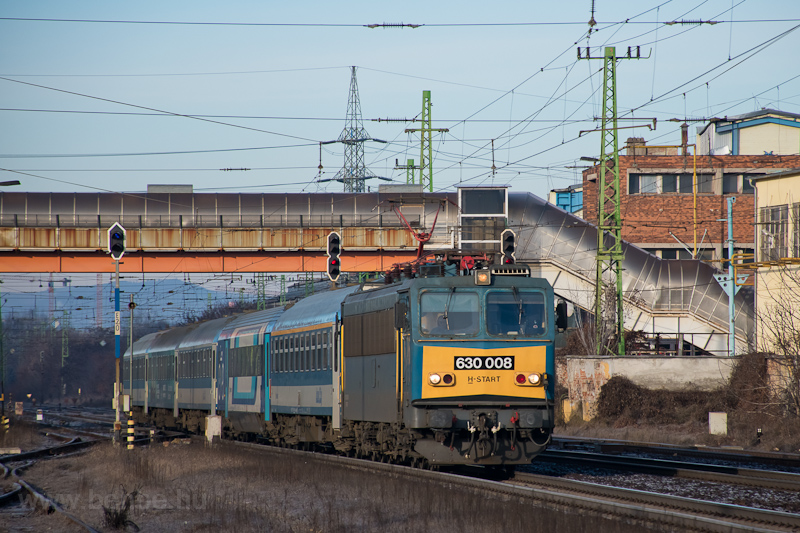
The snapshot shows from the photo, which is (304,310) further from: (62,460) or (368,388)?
(62,460)

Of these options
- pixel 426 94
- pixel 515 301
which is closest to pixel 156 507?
pixel 515 301

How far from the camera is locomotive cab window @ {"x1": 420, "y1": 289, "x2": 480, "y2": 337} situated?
1619 centimetres

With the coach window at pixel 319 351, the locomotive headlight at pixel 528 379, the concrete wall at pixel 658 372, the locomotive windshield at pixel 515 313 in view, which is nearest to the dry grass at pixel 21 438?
the coach window at pixel 319 351

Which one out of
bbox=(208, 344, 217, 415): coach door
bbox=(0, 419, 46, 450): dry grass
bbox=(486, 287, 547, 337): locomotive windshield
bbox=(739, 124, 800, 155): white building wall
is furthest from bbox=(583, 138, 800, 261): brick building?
bbox=(486, 287, 547, 337): locomotive windshield

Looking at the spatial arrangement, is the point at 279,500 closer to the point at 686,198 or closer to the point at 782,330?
the point at 782,330

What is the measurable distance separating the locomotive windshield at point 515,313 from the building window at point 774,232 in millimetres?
17757

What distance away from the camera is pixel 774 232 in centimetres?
3184

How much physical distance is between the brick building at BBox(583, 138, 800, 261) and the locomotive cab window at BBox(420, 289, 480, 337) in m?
52.5

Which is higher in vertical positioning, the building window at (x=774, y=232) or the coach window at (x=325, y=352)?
the building window at (x=774, y=232)

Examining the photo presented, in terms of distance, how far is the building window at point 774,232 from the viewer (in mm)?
31328

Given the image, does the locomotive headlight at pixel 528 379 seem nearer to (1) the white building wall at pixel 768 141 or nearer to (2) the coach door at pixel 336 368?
(2) the coach door at pixel 336 368

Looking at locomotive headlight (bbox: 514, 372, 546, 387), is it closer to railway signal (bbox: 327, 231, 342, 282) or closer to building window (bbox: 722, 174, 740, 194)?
railway signal (bbox: 327, 231, 342, 282)

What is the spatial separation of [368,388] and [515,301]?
3835mm

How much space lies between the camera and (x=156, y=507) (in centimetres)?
1476
